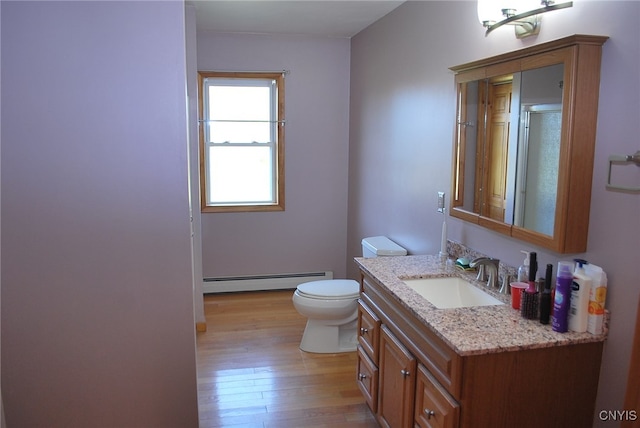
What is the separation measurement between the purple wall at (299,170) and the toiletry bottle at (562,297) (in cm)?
311

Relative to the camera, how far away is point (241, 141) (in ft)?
15.0

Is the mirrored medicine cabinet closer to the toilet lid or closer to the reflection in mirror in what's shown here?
the reflection in mirror

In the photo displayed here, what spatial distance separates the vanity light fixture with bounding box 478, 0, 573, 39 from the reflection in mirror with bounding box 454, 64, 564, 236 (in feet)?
0.60

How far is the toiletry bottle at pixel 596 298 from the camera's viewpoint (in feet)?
5.52

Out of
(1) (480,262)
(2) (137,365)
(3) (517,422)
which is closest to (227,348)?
(2) (137,365)

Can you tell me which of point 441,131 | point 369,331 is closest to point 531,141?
point 441,131

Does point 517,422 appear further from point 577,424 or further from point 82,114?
point 82,114

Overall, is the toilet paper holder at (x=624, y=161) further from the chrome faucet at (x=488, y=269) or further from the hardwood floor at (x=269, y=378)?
the hardwood floor at (x=269, y=378)

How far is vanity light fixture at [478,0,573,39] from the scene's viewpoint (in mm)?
1906

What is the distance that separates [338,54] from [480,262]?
280cm

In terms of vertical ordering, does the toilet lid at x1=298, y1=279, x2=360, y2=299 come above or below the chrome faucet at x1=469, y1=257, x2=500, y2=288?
below

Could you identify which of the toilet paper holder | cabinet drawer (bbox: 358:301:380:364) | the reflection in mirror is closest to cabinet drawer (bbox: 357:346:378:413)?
cabinet drawer (bbox: 358:301:380:364)

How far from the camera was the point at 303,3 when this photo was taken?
3.36 meters

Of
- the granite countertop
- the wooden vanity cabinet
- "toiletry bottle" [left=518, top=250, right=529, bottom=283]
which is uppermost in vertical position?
"toiletry bottle" [left=518, top=250, right=529, bottom=283]
